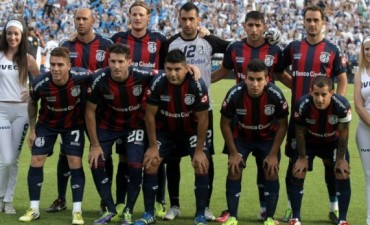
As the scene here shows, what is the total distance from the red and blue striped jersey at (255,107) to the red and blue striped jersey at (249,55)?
522 mm

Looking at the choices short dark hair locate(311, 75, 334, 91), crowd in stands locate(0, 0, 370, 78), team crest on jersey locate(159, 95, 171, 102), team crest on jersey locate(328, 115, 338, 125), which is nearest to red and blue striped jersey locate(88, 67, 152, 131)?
team crest on jersey locate(159, 95, 171, 102)

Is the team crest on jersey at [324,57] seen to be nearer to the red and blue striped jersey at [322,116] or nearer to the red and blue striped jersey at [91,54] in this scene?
the red and blue striped jersey at [322,116]

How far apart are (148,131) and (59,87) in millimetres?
916

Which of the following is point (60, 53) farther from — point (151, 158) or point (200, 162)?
point (200, 162)

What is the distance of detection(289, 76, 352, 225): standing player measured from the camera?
6.84 m

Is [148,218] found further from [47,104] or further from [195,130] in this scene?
[47,104]

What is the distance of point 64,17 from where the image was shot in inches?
1258

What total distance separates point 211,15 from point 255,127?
2595cm

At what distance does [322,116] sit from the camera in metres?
6.95

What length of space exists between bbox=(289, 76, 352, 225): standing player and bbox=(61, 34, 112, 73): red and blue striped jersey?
2001mm

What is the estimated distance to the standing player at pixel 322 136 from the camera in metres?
6.84

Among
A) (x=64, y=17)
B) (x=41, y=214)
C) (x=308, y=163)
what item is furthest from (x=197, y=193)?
(x=64, y=17)

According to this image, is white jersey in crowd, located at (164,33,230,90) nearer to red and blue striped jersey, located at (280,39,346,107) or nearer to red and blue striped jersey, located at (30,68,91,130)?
red and blue striped jersey, located at (280,39,346,107)

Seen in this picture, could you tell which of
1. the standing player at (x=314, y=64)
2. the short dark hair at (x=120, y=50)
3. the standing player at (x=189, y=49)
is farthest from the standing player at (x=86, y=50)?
the standing player at (x=314, y=64)
